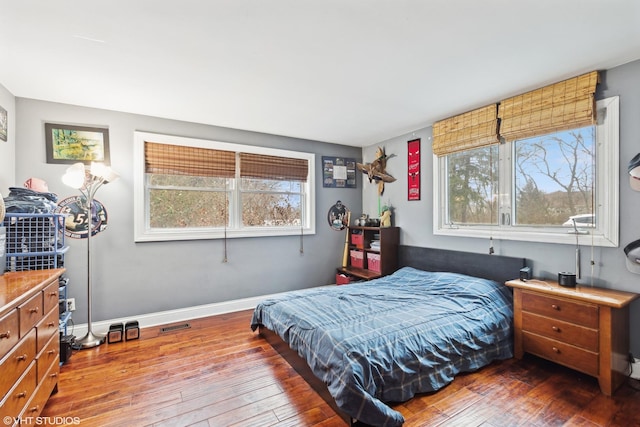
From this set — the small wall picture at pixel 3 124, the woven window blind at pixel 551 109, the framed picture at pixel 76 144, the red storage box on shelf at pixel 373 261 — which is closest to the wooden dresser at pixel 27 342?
the small wall picture at pixel 3 124

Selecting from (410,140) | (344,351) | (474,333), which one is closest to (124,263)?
(344,351)

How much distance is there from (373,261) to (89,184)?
3.52 metres

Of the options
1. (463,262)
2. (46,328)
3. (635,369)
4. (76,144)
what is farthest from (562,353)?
(76,144)

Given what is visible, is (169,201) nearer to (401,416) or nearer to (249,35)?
(249,35)

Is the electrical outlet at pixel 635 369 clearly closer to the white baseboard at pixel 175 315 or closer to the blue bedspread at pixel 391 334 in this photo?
the blue bedspread at pixel 391 334

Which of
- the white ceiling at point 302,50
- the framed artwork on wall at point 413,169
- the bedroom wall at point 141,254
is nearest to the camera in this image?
the white ceiling at point 302,50

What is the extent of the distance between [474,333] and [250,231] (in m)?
2.85

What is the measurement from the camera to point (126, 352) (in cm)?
268

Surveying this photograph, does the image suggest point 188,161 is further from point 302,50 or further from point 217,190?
point 302,50

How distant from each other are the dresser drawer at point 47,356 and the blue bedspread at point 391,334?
1538 millimetres

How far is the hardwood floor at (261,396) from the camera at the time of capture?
69.6 inches

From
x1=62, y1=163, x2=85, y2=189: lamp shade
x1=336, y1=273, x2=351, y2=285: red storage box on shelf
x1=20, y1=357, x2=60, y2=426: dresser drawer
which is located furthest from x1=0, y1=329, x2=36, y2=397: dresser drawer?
x1=336, y1=273, x2=351, y2=285: red storage box on shelf

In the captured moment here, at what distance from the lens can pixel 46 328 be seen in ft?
5.94

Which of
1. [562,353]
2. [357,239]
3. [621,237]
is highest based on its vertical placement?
[621,237]
